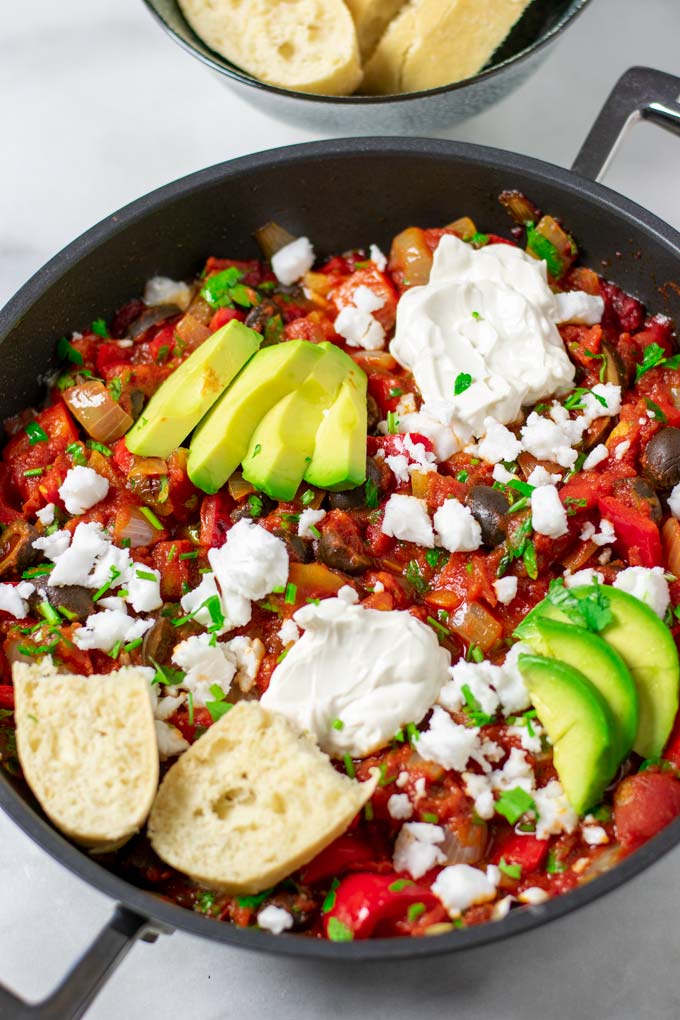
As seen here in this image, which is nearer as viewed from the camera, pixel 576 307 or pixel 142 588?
pixel 142 588

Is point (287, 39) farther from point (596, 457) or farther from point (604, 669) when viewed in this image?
point (604, 669)

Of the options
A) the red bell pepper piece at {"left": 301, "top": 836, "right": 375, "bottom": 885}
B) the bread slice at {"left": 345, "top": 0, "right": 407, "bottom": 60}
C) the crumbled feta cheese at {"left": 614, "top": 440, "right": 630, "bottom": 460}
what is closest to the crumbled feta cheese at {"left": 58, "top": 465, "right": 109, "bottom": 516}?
the red bell pepper piece at {"left": 301, "top": 836, "right": 375, "bottom": 885}

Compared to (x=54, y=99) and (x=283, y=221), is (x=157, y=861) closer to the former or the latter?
(x=283, y=221)

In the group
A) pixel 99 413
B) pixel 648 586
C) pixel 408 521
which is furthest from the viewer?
pixel 99 413

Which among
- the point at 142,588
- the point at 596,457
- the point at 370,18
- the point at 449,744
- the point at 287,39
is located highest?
the point at 370,18

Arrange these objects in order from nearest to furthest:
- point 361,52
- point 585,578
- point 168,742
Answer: point 168,742
point 585,578
point 361,52

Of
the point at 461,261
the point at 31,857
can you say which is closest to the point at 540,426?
the point at 461,261

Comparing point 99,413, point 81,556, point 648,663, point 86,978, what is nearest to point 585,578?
point 648,663
